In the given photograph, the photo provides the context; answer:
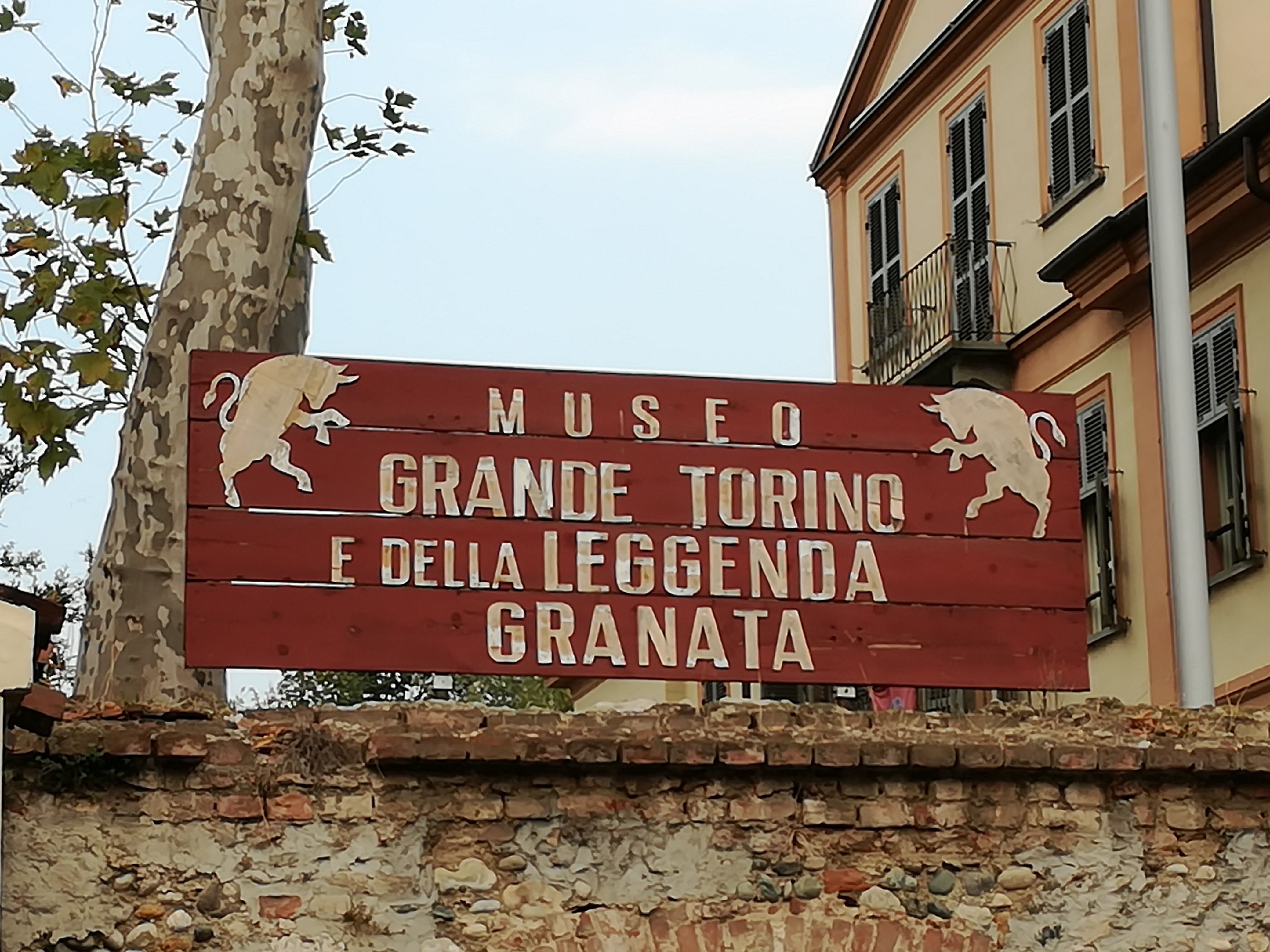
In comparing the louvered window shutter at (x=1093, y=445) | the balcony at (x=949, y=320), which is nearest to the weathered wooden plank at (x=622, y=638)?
the louvered window shutter at (x=1093, y=445)

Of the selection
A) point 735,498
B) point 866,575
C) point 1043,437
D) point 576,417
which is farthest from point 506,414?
point 1043,437

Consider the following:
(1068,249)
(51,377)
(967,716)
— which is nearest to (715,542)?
(967,716)

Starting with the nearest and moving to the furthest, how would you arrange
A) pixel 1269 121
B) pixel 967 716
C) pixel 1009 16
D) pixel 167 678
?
pixel 967 716 < pixel 167 678 < pixel 1269 121 < pixel 1009 16

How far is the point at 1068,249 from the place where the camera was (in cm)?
1792

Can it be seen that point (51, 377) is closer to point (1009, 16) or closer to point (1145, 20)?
point (1145, 20)

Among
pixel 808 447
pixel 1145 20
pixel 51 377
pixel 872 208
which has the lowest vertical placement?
pixel 808 447

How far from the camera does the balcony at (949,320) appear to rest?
65.8 ft

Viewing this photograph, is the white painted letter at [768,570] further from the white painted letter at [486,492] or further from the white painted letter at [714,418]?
the white painted letter at [486,492]

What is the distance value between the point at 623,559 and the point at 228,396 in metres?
1.79

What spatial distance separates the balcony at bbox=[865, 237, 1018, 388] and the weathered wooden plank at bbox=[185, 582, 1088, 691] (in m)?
10.0

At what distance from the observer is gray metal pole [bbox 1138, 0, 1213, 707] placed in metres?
10.7

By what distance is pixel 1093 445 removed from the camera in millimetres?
18578

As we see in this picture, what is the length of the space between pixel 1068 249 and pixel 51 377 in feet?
25.8

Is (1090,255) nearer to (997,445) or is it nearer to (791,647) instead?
(997,445)
